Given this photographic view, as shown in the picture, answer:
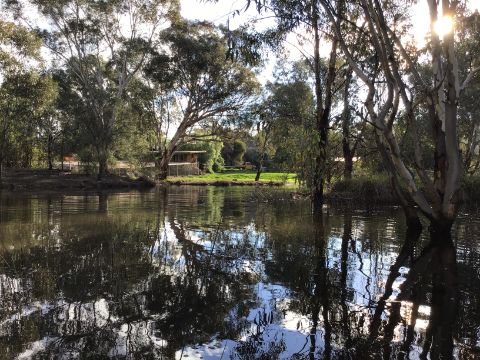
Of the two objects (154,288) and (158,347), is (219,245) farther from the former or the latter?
(158,347)

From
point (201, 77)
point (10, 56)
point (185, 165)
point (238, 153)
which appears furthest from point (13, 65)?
point (238, 153)

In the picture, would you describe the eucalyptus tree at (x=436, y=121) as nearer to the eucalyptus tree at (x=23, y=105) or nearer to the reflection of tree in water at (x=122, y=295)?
the reflection of tree in water at (x=122, y=295)

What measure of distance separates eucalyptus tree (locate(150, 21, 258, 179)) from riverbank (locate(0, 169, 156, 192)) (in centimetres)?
692

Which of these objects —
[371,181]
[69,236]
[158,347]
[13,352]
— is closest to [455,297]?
[158,347]

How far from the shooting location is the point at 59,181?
104 ft

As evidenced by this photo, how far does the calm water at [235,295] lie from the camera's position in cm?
411

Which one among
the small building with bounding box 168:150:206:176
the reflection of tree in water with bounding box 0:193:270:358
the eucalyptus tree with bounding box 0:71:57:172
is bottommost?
the reflection of tree in water with bounding box 0:193:270:358

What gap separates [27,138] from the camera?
36156 mm

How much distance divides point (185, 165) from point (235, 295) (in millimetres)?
46181

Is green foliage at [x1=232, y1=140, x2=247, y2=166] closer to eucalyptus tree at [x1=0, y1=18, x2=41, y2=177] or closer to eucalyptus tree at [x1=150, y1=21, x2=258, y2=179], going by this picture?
eucalyptus tree at [x1=150, y1=21, x2=258, y2=179]

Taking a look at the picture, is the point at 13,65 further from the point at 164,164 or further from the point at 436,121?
the point at 436,121

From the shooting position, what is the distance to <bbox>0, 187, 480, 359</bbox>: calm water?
4.11m

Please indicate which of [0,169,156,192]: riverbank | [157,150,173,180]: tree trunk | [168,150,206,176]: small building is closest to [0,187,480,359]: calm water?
[0,169,156,192]: riverbank

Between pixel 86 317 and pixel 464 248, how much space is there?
750 centimetres
